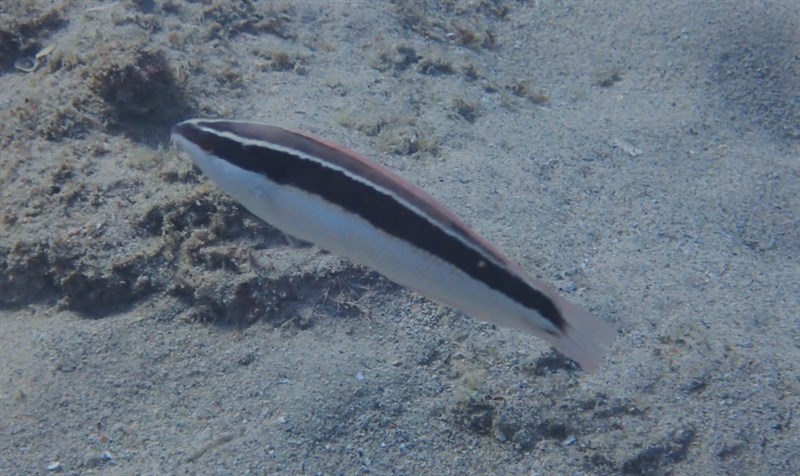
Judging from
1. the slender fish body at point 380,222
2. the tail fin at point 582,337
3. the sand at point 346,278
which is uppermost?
the slender fish body at point 380,222

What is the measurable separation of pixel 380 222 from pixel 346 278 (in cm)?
178

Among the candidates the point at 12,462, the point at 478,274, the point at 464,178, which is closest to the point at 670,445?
the point at 478,274

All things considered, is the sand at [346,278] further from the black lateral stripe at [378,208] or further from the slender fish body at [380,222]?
the black lateral stripe at [378,208]

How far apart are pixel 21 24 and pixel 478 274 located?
4.72m

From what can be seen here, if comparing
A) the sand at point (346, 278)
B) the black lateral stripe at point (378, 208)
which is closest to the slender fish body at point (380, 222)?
the black lateral stripe at point (378, 208)

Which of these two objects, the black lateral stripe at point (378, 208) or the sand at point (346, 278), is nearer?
the black lateral stripe at point (378, 208)

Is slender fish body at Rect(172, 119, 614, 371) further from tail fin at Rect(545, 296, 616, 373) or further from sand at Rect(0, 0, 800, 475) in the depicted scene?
sand at Rect(0, 0, 800, 475)

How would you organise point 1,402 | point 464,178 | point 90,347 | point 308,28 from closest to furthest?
point 1,402
point 90,347
point 464,178
point 308,28

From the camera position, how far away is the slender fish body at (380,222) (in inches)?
77.0

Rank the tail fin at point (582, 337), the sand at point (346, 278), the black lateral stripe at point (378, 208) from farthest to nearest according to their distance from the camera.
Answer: the sand at point (346, 278), the tail fin at point (582, 337), the black lateral stripe at point (378, 208)

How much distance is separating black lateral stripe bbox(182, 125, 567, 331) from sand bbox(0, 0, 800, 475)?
146 centimetres

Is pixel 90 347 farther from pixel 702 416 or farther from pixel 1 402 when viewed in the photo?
pixel 702 416

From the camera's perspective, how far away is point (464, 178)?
4539mm

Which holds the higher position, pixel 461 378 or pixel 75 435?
pixel 461 378
